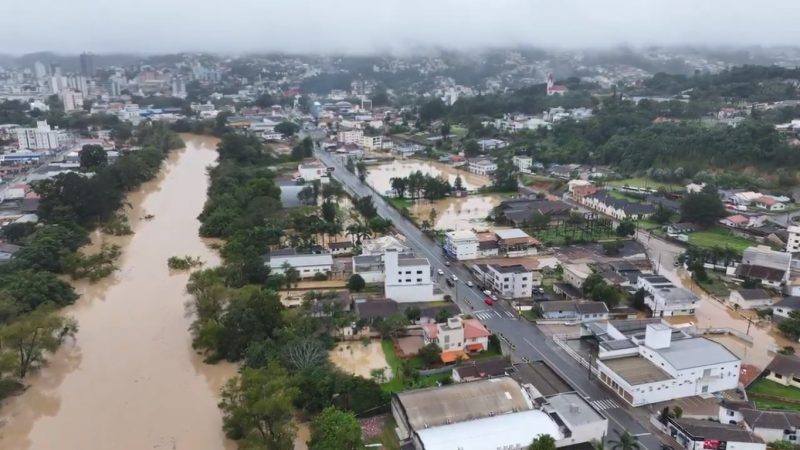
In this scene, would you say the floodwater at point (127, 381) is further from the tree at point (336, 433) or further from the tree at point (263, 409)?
the tree at point (336, 433)

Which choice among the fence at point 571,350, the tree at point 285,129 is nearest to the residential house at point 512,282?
the fence at point 571,350

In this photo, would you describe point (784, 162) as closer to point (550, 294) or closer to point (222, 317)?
point (550, 294)

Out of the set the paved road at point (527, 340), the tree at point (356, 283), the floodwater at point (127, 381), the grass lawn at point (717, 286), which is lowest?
the floodwater at point (127, 381)

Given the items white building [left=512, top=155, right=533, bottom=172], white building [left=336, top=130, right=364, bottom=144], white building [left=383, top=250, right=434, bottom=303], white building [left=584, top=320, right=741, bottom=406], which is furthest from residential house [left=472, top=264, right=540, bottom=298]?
white building [left=336, top=130, right=364, bottom=144]

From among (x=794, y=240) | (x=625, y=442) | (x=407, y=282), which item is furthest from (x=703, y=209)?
(x=625, y=442)

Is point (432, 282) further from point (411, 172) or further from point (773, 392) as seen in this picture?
point (411, 172)

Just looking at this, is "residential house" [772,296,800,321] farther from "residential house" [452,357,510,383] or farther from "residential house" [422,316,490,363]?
"residential house" [452,357,510,383]
